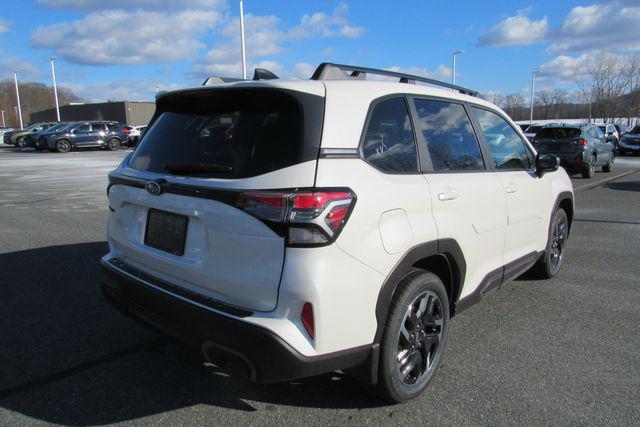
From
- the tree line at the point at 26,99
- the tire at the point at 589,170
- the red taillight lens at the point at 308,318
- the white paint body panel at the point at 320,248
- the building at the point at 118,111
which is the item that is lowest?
the tire at the point at 589,170

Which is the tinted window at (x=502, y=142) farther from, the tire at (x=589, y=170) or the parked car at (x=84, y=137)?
the parked car at (x=84, y=137)

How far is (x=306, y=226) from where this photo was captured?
2.25 m

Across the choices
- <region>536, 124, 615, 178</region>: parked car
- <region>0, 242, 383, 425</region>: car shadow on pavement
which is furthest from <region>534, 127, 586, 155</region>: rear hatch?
<region>0, 242, 383, 425</region>: car shadow on pavement

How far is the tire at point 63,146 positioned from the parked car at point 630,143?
1234 inches

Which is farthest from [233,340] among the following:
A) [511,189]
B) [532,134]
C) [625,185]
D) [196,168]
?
[532,134]

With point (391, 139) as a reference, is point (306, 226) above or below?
below

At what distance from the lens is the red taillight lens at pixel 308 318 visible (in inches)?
89.0

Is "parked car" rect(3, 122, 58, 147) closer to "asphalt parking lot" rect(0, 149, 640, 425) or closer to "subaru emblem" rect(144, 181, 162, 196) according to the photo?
"asphalt parking lot" rect(0, 149, 640, 425)

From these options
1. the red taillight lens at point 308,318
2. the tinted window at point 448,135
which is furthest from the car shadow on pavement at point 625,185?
the red taillight lens at point 308,318

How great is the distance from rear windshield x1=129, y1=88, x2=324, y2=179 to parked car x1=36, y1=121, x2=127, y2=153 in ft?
98.9

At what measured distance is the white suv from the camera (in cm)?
229

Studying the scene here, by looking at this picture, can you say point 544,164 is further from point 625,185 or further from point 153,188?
point 625,185

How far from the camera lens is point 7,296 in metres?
4.54

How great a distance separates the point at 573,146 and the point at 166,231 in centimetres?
1502
